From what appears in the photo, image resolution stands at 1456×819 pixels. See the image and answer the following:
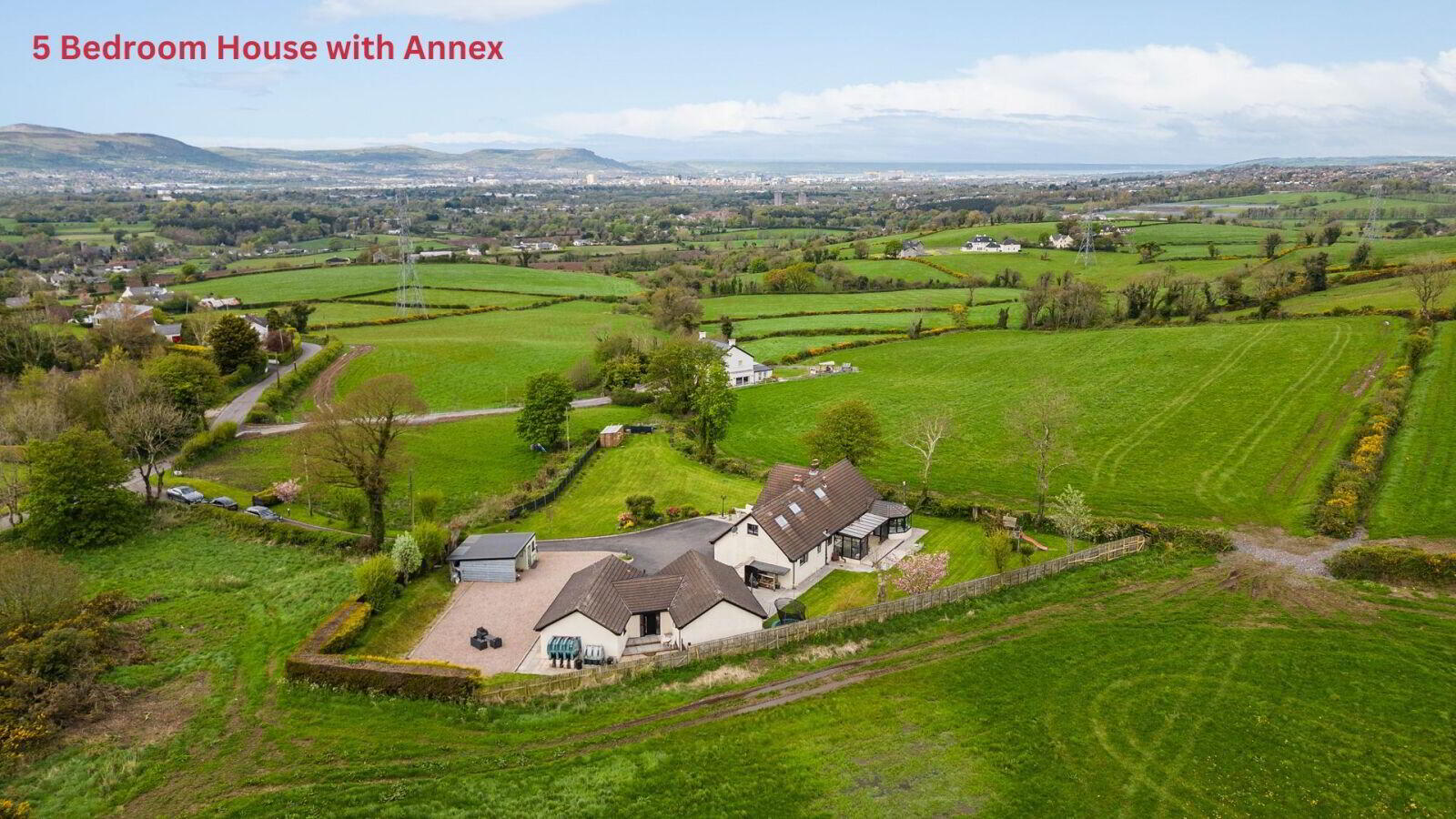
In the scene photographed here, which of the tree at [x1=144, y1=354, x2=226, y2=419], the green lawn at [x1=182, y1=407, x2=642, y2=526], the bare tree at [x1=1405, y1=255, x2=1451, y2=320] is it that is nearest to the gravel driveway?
the green lawn at [x1=182, y1=407, x2=642, y2=526]

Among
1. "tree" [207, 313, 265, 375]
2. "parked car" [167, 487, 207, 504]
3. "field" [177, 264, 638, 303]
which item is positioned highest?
"field" [177, 264, 638, 303]

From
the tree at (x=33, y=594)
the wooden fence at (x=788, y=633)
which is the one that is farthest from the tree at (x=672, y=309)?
the tree at (x=33, y=594)

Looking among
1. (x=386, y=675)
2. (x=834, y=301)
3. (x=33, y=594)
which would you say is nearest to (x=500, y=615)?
(x=386, y=675)

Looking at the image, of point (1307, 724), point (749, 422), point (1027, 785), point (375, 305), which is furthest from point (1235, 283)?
point (375, 305)

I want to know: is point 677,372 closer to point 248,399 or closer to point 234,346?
point 248,399

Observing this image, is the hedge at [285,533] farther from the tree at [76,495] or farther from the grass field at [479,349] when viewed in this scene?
the grass field at [479,349]

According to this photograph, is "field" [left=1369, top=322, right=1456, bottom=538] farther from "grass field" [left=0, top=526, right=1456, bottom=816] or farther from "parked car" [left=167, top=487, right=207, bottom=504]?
"parked car" [left=167, top=487, right=207, bottom=504]
